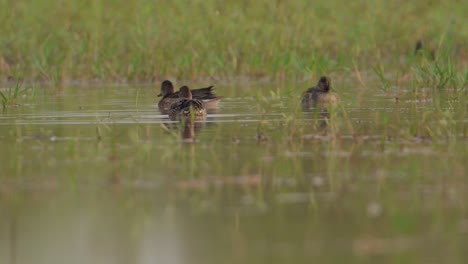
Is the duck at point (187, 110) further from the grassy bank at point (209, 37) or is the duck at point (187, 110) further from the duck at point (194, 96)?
the grassy bank at point (209, 37)

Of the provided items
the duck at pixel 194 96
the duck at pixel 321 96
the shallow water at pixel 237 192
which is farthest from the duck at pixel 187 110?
the duck at pixel 321 96

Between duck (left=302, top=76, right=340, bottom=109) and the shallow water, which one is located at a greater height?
duck (left=302, top=76, right=340, bottom=109)

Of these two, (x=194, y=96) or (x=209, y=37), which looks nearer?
(x=194, y=96)

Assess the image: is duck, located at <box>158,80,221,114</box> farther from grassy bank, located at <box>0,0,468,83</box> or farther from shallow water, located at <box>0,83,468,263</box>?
shallow water, located at <box>0,83,468,263</box>

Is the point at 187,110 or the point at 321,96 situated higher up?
the point at 321,96

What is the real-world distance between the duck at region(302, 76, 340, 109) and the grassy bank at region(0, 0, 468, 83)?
195cm

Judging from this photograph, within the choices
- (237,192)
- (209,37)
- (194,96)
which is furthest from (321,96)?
(237,192)

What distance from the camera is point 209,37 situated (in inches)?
825

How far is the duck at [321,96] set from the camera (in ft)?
49.5

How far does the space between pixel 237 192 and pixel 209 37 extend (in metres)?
12.9

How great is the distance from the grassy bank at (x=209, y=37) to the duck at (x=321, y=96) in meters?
1.95

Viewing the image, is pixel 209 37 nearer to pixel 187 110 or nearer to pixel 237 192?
pixel 187 110

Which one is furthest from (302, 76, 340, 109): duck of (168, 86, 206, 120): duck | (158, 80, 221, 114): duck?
(168, 86, 206, 120): duck

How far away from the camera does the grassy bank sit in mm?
20219
